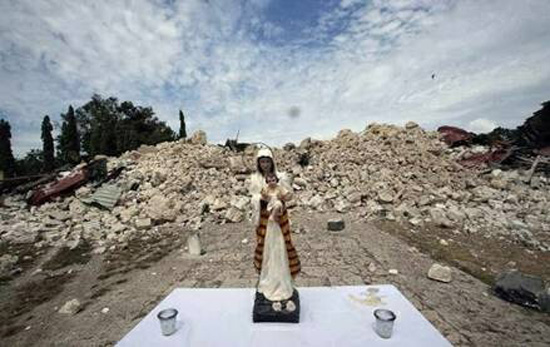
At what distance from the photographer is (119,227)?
801 centimetres

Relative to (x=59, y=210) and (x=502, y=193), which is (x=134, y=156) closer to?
(x=59, y=210)

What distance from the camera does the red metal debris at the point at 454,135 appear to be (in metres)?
13.9

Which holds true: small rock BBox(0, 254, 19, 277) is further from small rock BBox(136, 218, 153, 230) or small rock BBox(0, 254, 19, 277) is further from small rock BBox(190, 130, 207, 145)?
small rock BBox(190, 130, 207, 145)

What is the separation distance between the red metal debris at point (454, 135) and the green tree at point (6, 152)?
81.0 ft

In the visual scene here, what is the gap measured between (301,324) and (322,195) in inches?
267

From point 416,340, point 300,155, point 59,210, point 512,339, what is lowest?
point 512,339

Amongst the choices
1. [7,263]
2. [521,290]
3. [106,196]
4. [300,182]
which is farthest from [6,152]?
[521,290]

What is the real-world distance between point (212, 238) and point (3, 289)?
378 cm

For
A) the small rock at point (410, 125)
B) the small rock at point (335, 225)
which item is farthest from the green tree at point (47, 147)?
the small rock at point (410, 125)

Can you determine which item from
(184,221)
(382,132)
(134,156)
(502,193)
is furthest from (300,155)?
(134,156)

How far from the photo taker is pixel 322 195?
373 inches

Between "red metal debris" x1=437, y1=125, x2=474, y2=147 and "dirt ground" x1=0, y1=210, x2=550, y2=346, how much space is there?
9.17 metres

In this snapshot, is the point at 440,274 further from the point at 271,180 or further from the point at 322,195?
the point at 322,195

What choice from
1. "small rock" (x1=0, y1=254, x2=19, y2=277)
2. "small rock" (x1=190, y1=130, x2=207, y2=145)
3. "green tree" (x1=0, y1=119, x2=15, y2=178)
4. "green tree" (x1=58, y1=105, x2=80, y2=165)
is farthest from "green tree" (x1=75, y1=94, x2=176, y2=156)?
"small rock" (x1=0, y1=254, x2=19, y2=277)
